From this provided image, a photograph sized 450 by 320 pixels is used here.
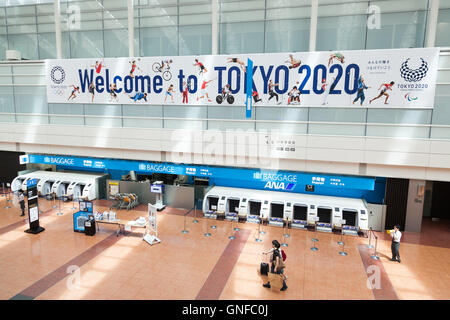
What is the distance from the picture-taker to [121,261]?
10.5 metres

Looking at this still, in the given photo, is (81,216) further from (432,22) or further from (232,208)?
(432,22)

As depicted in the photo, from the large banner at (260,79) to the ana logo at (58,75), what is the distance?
5 centimetres

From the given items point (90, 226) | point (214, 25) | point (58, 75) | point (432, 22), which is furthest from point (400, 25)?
point (58, 75)

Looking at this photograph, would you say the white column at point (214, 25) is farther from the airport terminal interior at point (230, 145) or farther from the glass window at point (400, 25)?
the glass window at point (400, 25)

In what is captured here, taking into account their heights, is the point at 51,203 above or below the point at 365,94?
below

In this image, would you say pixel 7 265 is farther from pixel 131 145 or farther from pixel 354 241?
pixel 354 241

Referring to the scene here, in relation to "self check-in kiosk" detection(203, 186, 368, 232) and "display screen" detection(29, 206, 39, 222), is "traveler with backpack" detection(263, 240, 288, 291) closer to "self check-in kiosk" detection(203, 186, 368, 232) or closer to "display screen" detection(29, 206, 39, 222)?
"self check-in kiosk" detection(203, 186, 368, 232)

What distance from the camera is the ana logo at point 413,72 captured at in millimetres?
11492

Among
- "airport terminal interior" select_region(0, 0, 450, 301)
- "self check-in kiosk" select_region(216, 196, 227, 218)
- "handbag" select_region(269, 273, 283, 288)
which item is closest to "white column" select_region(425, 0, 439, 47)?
"airport terminal interior" select_region(0, 0, 450, 301)

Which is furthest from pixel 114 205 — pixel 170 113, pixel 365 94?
pixel 365 94

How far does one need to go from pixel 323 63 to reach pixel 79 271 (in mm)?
11836

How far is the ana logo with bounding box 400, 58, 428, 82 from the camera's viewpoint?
11.5 meters

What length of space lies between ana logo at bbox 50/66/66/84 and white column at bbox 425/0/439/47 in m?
16.8

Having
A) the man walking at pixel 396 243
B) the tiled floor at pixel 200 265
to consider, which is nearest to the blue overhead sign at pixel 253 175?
the tiled floor at pixel 200 265
